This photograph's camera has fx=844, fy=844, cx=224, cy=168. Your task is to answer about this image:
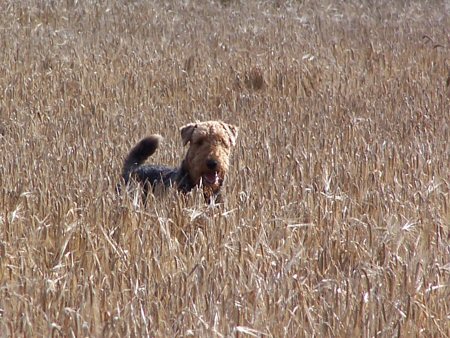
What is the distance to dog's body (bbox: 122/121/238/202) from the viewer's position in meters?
5.60

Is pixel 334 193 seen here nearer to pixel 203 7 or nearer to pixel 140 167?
pixel 140 167

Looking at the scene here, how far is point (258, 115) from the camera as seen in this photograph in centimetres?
835

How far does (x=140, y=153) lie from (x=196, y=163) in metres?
0.61

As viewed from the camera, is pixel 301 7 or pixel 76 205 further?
pixel 301 7

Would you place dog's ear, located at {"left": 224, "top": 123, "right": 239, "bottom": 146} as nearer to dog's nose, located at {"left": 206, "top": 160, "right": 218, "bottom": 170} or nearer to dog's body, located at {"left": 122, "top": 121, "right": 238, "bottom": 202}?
dog's body, located at {"left": 122, "top": 121, "right": 238, "bottom": 202}

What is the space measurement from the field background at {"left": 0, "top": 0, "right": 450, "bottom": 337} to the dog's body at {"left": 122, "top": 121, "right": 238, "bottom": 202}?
0.17m

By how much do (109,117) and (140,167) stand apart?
1.99 m

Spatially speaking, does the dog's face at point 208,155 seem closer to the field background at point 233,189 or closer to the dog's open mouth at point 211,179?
the dog's open mouth at point 211,179

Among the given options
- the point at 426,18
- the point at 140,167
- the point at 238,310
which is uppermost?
the point at 238,310

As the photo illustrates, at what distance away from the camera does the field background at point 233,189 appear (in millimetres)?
3475

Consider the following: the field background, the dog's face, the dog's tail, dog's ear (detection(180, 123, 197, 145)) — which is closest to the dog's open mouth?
the dog's face

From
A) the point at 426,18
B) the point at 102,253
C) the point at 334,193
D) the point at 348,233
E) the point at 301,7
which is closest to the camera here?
the point at 102,253

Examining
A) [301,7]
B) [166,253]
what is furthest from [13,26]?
[166,253]

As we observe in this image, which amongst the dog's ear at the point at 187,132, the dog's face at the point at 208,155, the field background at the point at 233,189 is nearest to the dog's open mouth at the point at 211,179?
the dog's face at the point at 208,155
